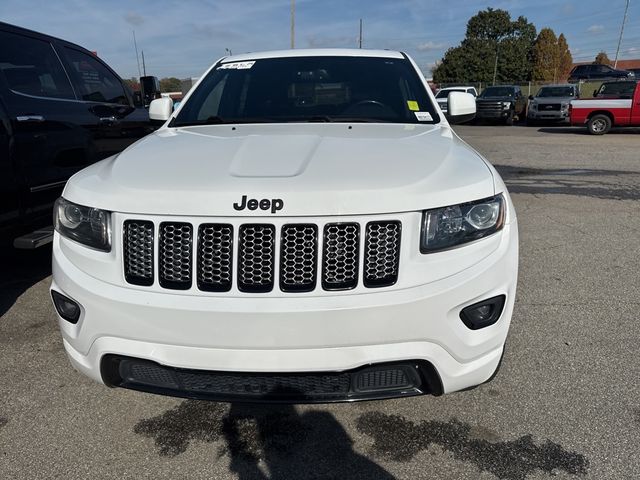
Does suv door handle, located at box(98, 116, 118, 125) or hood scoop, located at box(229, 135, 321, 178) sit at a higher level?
hood scoop, located at box(229, 135, 321, 178)

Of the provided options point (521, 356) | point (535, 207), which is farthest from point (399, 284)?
point (535, 207)

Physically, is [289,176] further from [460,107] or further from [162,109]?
[460,107]

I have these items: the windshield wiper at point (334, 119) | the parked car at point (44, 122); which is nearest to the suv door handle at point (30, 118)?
the parked car at point (44, 122)

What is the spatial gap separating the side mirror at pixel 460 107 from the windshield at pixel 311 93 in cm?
42

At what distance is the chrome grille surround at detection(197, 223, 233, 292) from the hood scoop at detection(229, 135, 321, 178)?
0.25 meters

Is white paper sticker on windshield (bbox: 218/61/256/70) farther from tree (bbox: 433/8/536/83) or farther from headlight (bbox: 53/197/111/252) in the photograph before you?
tree (bbox: 433/8/536/83)

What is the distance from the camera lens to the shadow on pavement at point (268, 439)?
2.17 m

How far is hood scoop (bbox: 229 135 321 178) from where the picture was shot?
80.1 inches

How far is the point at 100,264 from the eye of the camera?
201 cm

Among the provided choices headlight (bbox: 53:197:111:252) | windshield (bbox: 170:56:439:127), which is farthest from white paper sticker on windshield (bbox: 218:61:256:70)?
headlight (bbox: 53:197:111:252)

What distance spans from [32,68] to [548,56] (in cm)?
7683

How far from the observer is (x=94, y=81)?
5023mm

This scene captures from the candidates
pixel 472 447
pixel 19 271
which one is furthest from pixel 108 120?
pixel 472 447

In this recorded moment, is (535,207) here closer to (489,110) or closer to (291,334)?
(291,334)
